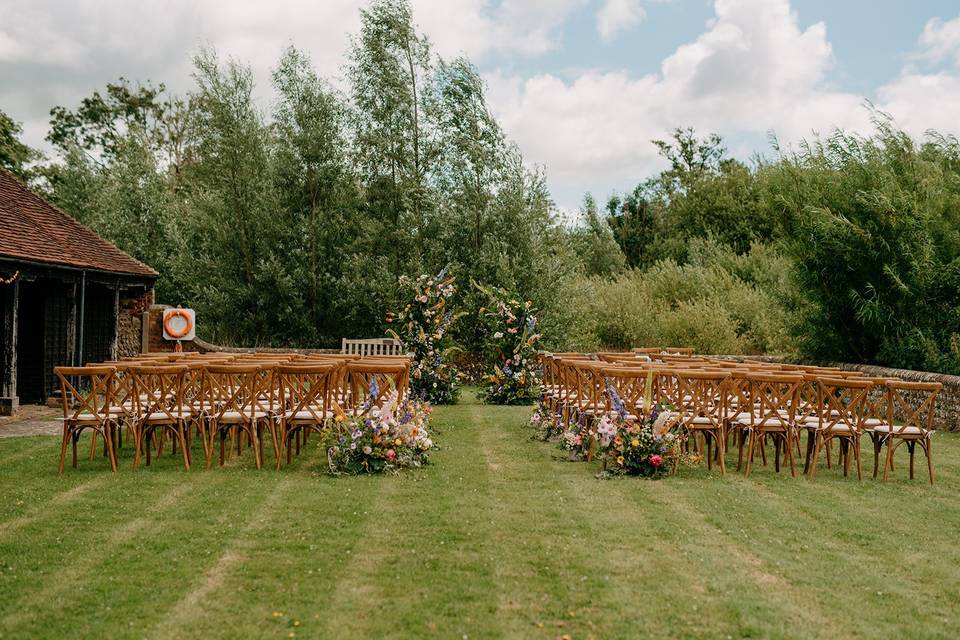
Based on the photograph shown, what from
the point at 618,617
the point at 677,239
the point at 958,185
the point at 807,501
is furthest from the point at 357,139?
the point at 677,239

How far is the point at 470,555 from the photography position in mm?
4727

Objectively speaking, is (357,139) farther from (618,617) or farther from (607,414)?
(618,617)

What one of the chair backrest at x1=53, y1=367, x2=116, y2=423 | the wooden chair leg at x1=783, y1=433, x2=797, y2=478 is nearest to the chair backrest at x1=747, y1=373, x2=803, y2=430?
the wooden chair leg at x1=783, y1=433, x2=797, y2=478

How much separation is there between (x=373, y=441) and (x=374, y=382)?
498 millimetres

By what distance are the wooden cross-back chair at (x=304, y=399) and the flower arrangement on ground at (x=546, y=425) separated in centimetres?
280

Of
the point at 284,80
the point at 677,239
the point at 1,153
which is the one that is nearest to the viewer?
the point at 284,80

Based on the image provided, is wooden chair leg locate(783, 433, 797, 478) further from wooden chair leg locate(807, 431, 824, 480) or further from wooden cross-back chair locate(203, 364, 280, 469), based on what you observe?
wooden cross-back chair locate(203, 364, 280, 469)

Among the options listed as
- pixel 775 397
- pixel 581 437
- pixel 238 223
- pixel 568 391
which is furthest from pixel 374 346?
pixel 775 397

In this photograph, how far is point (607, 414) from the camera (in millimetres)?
7719

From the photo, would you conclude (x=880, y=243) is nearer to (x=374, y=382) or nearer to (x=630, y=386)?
(x=630, y=386)

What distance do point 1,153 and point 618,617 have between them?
20.6 m

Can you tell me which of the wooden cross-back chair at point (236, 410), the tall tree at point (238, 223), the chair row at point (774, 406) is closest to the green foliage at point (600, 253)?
the tall tree at point (238, 223)

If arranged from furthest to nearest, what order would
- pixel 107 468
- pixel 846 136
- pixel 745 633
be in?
pixel 846 136
pixel 107 468
pixel 745 633

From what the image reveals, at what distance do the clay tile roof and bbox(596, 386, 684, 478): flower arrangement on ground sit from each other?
8.21 metres
